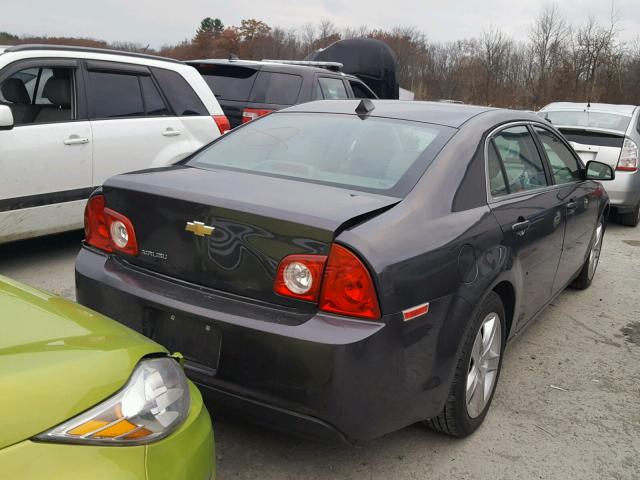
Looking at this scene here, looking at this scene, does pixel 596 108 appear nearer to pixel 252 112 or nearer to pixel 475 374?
pixel 252 112

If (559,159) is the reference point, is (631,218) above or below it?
below

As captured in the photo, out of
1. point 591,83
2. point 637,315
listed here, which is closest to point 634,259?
point 637,315

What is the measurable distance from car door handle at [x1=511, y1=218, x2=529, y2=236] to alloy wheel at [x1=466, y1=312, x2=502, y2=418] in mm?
443

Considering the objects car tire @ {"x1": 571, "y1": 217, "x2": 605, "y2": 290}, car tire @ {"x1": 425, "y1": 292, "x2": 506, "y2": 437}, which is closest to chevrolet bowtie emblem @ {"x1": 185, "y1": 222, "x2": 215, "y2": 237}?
car tire @ {"x1": 425, "y1": 292, "x2": 506, "y2": 437}

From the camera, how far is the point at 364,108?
349 cm

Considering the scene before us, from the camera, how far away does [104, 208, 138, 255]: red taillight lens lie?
2721 mm

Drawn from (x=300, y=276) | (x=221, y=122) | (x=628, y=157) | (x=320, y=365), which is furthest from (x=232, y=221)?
(x=628, y=157)

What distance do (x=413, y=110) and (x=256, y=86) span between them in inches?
184

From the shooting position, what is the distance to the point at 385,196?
2.59 meters

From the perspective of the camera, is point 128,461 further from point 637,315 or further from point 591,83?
point 591,83

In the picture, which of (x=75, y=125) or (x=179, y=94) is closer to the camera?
(x=75, y=125)

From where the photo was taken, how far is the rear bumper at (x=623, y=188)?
7758 mm

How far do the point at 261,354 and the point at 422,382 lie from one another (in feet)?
2.10

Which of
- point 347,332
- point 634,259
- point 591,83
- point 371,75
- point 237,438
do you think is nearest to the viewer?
point 347,332
